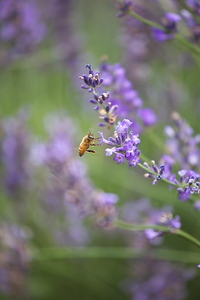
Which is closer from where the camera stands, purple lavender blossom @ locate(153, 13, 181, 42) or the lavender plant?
the lavender plant

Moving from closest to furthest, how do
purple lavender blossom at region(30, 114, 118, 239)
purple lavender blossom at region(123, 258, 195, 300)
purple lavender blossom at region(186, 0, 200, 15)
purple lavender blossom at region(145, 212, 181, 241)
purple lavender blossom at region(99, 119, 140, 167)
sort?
purple lavender blossom at region(99, 119, 140, 167) < purple lavender blossom at region(145, 212, 181, 241) < purple lavender blossom at region(186, 0, 200, 15) < purple lavender blossom at region(30, 114, 118, 239) < purple lavender blossom at region(123, 258, 195, 300)

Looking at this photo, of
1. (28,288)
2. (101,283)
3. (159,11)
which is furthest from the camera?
(159,11)

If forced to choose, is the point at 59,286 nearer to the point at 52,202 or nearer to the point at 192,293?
the point at 52,202

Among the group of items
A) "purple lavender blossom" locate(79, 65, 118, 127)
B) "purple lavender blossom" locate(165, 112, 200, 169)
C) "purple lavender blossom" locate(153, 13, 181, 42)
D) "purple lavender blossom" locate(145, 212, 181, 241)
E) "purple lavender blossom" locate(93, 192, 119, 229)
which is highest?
"purple lavender blossom" locate(153, 13, 181, 42)

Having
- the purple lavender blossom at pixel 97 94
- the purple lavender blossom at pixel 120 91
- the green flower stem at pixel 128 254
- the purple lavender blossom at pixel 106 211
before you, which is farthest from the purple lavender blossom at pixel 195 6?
the green flower stem at pixel 128 254

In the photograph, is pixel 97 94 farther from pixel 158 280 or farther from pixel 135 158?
pixel 158 280

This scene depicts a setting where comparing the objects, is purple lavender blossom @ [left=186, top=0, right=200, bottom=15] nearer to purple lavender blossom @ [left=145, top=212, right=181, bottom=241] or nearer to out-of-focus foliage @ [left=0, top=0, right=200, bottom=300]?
out-of-focus foliage @ [left=0, top=0, right=200, bottom=300]

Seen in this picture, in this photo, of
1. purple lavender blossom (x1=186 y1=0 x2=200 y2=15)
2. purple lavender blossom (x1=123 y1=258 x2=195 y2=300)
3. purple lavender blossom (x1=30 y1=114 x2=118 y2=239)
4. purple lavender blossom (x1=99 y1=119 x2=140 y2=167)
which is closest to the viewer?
purple lavender blossom (x1=99 y1=119 x2=140 y2=167)

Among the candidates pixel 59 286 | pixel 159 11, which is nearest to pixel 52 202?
pixel 59 286

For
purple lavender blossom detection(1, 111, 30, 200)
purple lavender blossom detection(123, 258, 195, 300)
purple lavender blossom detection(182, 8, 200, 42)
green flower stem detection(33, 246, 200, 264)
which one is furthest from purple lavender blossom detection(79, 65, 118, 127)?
purple lavender blossom detection(1, 111, 30, 200)
